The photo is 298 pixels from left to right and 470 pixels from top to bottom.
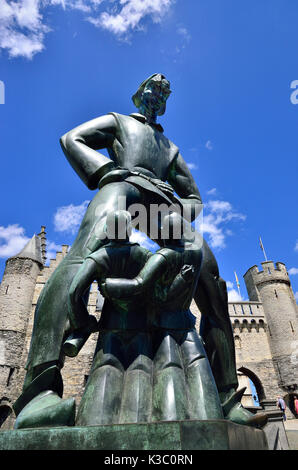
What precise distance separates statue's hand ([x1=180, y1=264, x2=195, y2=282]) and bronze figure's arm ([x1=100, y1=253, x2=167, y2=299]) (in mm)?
206

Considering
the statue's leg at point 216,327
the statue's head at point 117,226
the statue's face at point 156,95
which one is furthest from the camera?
the statue's face at point 156,95

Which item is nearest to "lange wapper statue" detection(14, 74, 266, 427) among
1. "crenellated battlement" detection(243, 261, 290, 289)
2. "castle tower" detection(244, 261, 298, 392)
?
"castle tower" detection(244, 261, 298, 392)

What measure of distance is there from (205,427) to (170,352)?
54 cm

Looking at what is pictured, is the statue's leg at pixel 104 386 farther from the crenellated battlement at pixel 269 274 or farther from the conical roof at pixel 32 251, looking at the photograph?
the crenellated battlement at pixel 269 274

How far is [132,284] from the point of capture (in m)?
1.71

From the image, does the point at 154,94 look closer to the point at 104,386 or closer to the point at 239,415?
the point at 104,386

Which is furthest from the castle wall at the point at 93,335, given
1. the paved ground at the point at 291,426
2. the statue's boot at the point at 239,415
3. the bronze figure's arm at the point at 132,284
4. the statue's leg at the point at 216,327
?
the bronze figure's arm at the point at 132,284

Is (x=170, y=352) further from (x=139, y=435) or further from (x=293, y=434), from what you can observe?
(x=293, y=434)

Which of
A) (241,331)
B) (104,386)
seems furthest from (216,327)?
(241,331)

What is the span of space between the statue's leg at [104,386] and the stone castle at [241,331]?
1987cm

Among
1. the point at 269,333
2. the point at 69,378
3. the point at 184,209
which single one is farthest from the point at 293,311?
the point at 184,209

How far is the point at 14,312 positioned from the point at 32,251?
4922mm

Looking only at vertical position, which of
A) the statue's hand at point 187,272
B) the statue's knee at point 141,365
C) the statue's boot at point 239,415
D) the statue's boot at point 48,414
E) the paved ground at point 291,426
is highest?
the paved ground at point 291,426

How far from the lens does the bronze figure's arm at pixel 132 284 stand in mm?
1700
